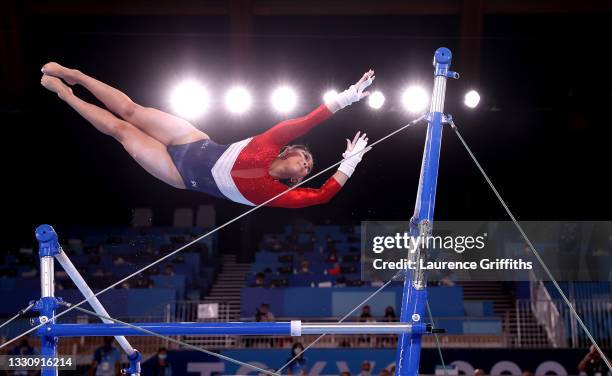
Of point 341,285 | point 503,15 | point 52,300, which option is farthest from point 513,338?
point 52,300

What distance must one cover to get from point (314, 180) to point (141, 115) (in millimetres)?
1751

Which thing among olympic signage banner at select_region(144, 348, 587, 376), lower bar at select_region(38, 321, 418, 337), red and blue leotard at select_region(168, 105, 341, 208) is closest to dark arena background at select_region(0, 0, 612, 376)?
olympic signage banner at select_region(144, 348, 587, 376)

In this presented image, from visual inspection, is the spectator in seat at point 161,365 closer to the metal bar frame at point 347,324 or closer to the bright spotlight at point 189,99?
the bright spotlight at point 189,99

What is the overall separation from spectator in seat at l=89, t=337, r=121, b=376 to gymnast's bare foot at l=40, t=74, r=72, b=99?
2.72 metres

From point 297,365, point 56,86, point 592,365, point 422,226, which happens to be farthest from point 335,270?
point 422,226

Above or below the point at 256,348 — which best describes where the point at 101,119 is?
above

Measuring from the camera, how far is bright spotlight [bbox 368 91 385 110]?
7480mm

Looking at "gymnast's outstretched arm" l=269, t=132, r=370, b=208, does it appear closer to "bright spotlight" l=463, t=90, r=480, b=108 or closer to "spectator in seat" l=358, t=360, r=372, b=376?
"bright spotlight" l=463, t=90, r=480, b=108

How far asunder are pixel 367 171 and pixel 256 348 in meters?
2.35

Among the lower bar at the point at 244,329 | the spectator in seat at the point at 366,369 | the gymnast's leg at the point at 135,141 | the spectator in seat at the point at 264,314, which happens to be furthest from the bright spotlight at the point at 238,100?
the lower bar at the point at 244,329

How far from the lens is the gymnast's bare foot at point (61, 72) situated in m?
7.30

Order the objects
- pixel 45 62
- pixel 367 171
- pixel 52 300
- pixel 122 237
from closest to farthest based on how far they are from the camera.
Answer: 1. pixel 52 300
2. pixel 367 171
3. pixel 45 62
4. pixel 122 237

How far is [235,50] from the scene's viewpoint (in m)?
8.75

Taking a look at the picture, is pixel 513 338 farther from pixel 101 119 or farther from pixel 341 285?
pixel 101 119
